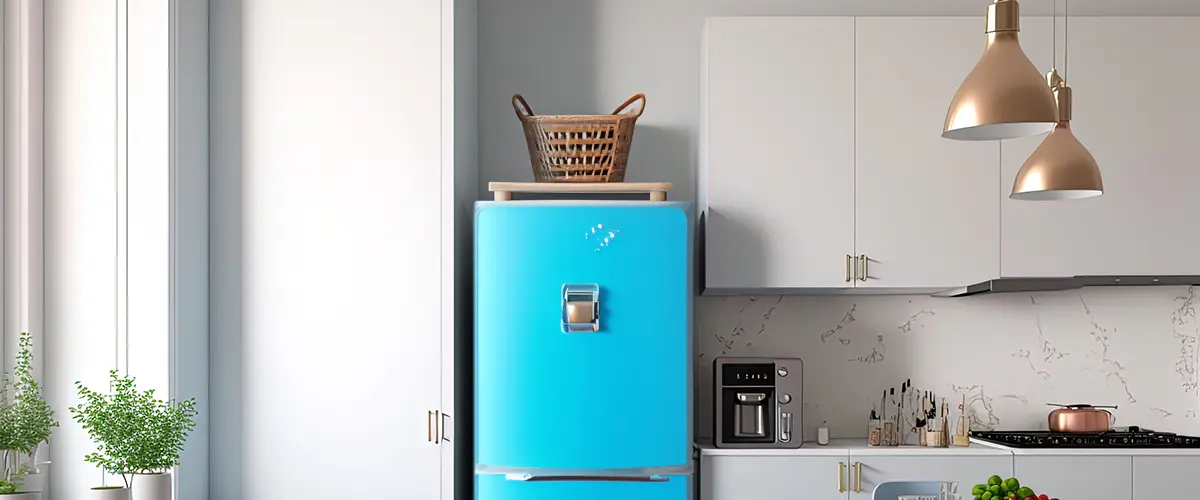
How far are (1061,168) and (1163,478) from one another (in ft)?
5.55

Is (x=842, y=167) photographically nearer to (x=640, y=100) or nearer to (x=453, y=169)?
(x=640, y=100)

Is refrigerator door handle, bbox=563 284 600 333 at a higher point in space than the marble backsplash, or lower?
higher

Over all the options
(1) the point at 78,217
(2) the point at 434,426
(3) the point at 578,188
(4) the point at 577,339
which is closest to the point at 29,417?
(1) the point at 78,217

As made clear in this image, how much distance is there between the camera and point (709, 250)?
3.41 metres

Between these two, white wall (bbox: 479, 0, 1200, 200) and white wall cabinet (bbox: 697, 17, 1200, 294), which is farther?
white wall (bbox: 479, 0, 1200, 200)

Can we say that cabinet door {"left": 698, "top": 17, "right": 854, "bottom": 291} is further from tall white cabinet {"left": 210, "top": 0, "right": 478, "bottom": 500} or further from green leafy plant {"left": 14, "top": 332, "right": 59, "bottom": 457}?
green leafy plant {"left": 14, "top": 332, "right": 59, "bottom": 457}

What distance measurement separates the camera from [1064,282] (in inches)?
136

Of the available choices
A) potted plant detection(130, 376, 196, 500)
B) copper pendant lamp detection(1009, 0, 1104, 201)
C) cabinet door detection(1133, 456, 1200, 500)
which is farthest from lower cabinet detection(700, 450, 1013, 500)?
potted plant detection(130, 376, 196, 500)

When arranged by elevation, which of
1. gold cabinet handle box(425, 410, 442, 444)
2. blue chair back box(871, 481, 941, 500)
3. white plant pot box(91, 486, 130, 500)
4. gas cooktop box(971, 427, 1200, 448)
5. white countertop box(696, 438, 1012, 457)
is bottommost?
white countertop box(696, 438, 1012, 457)

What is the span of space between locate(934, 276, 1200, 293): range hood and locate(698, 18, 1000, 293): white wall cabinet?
0.05m

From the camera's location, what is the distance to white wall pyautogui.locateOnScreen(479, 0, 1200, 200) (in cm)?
379

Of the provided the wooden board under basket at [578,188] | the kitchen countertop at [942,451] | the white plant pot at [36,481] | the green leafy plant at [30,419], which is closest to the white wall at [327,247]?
the wooden board under basket at [578,188]

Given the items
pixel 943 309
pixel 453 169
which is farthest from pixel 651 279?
pixel 943 309

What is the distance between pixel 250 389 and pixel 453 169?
0.92m
